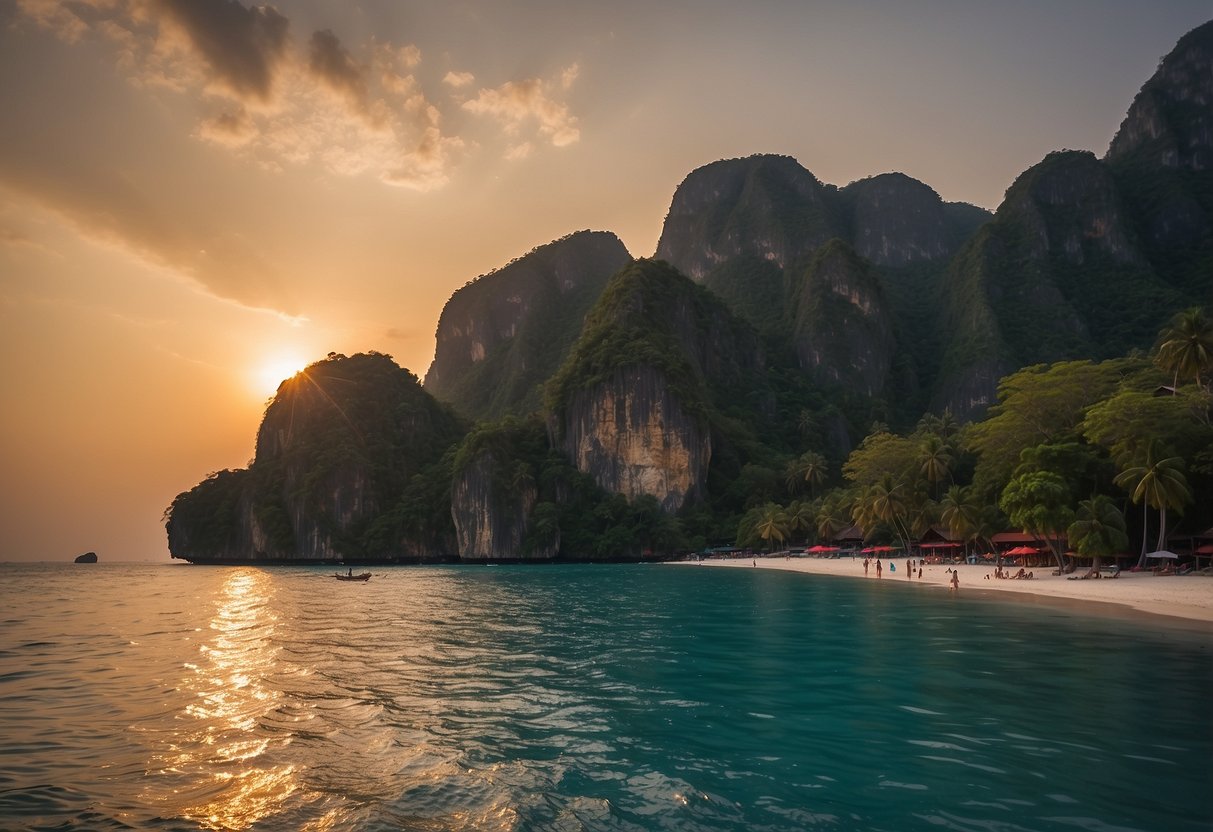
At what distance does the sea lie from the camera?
322 inches

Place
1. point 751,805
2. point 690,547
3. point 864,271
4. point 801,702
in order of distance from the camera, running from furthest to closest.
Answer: point 864,271, point 690,547, point 801,702, point 751,805

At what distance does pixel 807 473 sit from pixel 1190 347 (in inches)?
2851

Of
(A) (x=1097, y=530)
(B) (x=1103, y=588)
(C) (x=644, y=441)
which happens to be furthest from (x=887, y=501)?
(C) (x=644, y=441)

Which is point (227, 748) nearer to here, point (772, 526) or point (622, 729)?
point (622, 729)

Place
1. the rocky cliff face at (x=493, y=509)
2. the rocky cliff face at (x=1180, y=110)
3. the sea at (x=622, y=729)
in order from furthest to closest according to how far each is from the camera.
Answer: the rocky cliff face at (x=1180, y=110)
the rocky cliff face at (x=493, y=509)
the sea at (x=622, y=729)

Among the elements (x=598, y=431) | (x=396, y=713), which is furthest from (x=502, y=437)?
(x=396, y=713)

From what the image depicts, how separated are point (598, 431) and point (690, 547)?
93.4 feet

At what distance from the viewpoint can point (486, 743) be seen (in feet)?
35.9

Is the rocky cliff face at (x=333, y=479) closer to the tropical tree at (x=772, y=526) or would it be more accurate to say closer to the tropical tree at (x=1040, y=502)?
the tropical tree at (x=772, y=526)

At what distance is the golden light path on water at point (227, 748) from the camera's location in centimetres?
836

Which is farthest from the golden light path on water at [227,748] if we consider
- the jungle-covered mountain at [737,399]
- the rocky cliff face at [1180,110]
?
the rocky cliff face at [1180,110]

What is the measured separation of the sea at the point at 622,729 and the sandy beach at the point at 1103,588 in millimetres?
5603

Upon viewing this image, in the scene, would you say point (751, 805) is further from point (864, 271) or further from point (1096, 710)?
point (864, 271)

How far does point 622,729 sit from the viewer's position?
1183cm
